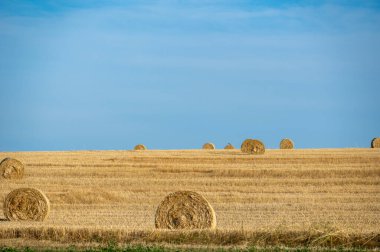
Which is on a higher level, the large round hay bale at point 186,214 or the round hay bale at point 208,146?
the round hay bale at point 208,146

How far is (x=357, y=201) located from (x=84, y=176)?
12.2 meters

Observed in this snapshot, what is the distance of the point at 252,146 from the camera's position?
38438 mm

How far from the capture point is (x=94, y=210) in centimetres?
2323

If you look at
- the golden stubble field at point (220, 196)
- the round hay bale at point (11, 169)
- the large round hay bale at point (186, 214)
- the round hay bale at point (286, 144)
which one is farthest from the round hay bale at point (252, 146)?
the large round hay bale at point (186, 214)

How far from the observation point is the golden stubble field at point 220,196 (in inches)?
623

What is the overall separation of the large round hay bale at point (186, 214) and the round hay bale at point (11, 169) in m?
14.5

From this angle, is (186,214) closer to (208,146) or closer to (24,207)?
(24,207)

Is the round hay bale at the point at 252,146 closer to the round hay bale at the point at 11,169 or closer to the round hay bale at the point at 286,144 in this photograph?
the round hay bale at the point at 286,144

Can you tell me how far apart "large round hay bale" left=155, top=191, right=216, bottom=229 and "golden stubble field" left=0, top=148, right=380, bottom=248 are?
1.12ft

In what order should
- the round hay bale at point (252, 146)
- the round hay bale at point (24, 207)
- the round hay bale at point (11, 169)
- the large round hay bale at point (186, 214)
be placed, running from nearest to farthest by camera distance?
the large round hay bale at point (186, 214), the round hay bale at point (24, 207), the round hay bale at point (11, 169), the round hay bale at point (252, 146)

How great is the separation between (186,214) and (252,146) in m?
20.6

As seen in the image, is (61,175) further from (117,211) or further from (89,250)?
(89,250)

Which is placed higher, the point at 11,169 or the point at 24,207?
the point at 11,169

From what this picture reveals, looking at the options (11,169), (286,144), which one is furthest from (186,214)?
(286,144)
